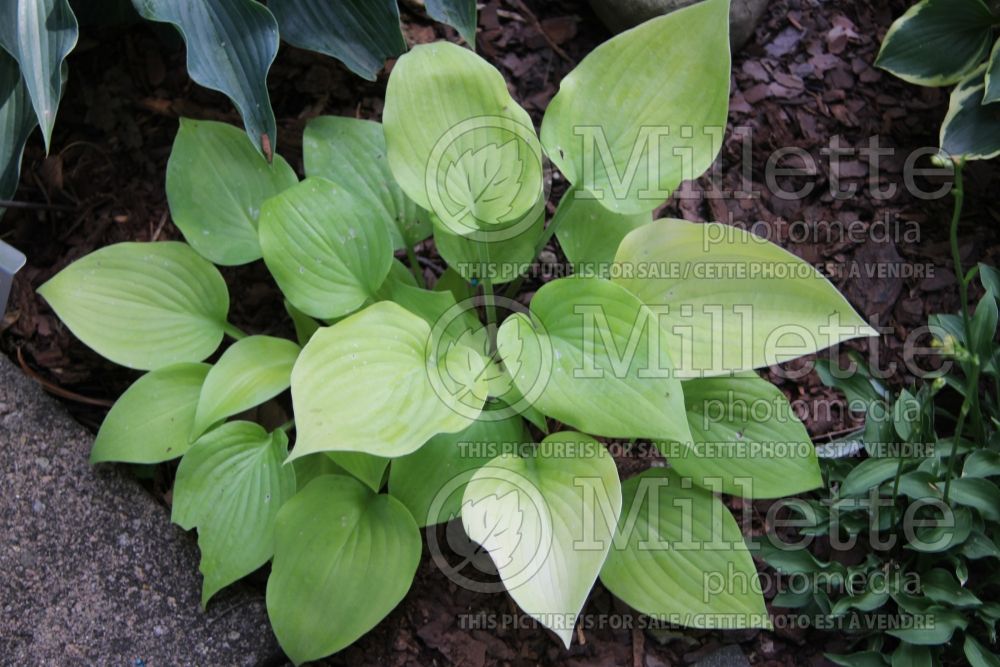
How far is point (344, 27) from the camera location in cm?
153

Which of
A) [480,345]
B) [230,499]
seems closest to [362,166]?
[480,345]

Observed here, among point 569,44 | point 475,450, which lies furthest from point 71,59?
point 475,450

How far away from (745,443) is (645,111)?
557 millimetres

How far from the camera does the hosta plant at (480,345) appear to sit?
4.15ft

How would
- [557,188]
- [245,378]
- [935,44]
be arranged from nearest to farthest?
1. [245,378]
2. [935,44]
3. [557,188]

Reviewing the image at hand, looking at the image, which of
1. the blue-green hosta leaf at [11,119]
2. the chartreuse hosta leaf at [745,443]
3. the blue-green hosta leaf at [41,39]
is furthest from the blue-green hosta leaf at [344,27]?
the chartreuse hosta leaf at [745,443]

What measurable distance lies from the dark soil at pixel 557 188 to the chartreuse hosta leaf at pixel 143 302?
179 mm

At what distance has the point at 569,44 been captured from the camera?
1.86m

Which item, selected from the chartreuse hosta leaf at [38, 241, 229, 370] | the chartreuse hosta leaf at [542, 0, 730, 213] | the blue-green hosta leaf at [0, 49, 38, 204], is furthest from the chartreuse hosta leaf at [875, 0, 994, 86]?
the blue-green hosta leaf at [0, 49, 38, 204]

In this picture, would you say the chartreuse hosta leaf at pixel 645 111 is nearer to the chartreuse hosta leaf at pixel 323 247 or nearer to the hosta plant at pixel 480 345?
the hosta plant at pixel 480 345

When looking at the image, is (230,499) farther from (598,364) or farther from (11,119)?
(11,119)

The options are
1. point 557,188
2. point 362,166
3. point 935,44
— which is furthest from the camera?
point 557,188

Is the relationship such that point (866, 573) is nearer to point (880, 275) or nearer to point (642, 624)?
point (642, 624)

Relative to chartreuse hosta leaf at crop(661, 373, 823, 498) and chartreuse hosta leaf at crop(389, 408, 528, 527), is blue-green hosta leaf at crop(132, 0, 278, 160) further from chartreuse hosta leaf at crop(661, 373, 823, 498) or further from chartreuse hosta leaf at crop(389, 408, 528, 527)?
chartreuse hosta leaf at crop(661, 373, 823, 498)
